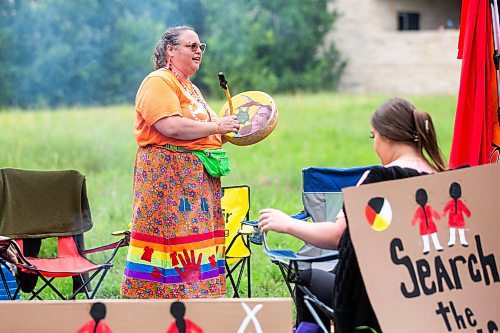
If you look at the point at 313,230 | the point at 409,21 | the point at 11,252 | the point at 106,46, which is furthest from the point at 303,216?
the point at 409,21

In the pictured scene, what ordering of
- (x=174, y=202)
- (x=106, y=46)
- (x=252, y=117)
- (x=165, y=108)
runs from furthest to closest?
(x=106, y=46) < (x=252, y=117) < (x=174, y=202) < (x=165, y=108)

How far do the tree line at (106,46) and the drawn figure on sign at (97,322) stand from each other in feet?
35.3

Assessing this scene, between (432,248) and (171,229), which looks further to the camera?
(171,229)

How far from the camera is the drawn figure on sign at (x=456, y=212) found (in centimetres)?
279

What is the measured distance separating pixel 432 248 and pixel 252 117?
1.22m

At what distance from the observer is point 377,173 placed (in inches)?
108

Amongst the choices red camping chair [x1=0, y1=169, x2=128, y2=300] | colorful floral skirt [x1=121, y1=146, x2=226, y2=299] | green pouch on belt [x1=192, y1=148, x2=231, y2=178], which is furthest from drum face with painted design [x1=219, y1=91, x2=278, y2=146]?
red camping chair [x1=0, y1=169, x2=128, y2=300]

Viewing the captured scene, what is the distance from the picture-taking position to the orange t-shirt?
11.5 feet

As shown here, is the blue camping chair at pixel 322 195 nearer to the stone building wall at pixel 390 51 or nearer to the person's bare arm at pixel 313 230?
the person's bare arm at pixel 313 230

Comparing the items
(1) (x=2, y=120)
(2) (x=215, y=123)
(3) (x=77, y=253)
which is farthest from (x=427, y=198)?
(1) (x=2, y=120)

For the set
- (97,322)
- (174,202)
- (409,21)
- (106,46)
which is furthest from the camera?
(409,21)

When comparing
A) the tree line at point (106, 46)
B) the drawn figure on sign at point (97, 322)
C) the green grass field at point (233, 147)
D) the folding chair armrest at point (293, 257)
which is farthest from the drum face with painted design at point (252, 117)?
the tree line at point (106, 46)

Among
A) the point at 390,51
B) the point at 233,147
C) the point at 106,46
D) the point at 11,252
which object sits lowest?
the point at 233,147

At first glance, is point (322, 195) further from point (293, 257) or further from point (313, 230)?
point (313, 230)
